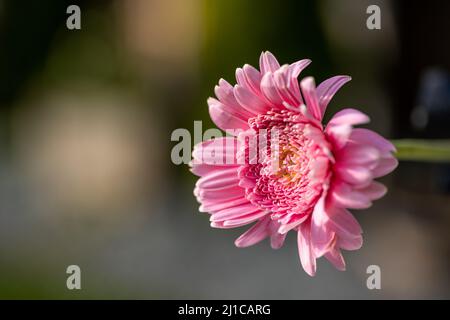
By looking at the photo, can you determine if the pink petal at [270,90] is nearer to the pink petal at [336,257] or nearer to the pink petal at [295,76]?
the pink petal at [295,76]

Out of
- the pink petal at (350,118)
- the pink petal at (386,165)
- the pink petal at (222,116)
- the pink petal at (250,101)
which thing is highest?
the pink petal at (250,101)

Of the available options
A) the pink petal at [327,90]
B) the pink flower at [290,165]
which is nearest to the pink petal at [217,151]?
the pink flower at [290,165]

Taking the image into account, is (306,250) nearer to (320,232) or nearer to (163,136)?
(320,232)

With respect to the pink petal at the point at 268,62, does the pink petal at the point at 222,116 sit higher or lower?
Result: lower

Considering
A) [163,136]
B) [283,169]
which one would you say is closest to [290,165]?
[283,169]

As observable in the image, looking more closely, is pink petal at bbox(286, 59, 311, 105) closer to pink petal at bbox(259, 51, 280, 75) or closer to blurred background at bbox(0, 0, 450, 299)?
pink petal at bbox(259, 51, 280, 75)

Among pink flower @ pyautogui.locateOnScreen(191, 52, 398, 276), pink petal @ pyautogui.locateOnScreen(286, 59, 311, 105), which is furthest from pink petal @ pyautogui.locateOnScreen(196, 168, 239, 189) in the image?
pink petal @ pyautogui.locateOnScreen(286, 59, 311, 105)
